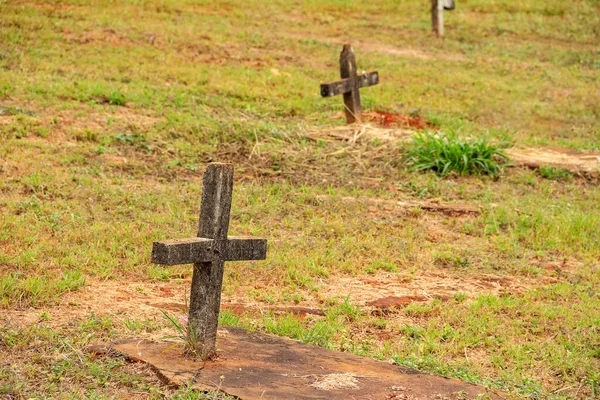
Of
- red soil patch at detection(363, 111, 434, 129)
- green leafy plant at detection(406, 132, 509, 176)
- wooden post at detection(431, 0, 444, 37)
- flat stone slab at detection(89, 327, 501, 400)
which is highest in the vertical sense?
wooden post at detection(431, 0, 444, 37)

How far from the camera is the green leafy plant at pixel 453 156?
1031 cm

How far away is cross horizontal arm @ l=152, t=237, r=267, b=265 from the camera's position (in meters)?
4.29

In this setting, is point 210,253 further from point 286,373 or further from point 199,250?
point 286,373

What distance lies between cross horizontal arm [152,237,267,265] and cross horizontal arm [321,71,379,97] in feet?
21.7

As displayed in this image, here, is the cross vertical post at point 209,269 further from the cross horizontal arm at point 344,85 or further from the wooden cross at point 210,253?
the cross horizontal arm at point 344,85

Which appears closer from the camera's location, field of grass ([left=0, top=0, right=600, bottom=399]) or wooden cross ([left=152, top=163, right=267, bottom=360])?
wooden cross ([left=152, top=163, right=267, bottom=360])

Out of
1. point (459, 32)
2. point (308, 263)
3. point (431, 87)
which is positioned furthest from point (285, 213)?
point (459, 32)

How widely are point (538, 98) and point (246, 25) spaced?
21.3ft

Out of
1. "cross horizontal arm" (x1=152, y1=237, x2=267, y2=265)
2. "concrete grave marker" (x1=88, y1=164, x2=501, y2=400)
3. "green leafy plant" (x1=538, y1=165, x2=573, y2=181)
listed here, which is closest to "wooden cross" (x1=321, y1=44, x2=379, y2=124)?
"green leafy plant" (x1=538, y1=165, x2=573, y2=181)

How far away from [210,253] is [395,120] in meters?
8.39

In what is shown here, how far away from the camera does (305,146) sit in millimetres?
10734

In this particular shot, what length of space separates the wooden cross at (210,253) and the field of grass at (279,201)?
38 cm

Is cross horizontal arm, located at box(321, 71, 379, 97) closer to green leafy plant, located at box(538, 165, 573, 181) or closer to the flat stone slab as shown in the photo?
green leafy plant, located at box(538, 165, 573, 181)

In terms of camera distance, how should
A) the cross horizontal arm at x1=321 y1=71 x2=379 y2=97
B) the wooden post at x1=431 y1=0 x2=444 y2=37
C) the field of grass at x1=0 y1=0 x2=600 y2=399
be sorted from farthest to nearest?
1. the wooden post at x1=431 y1=0 x2=444 y2=37
2. the cross horizontal arm at x1=321 y1=71 x2=379 y2=97
3. the field of grass at x1=0 y1=0 x2=600 y2=399
